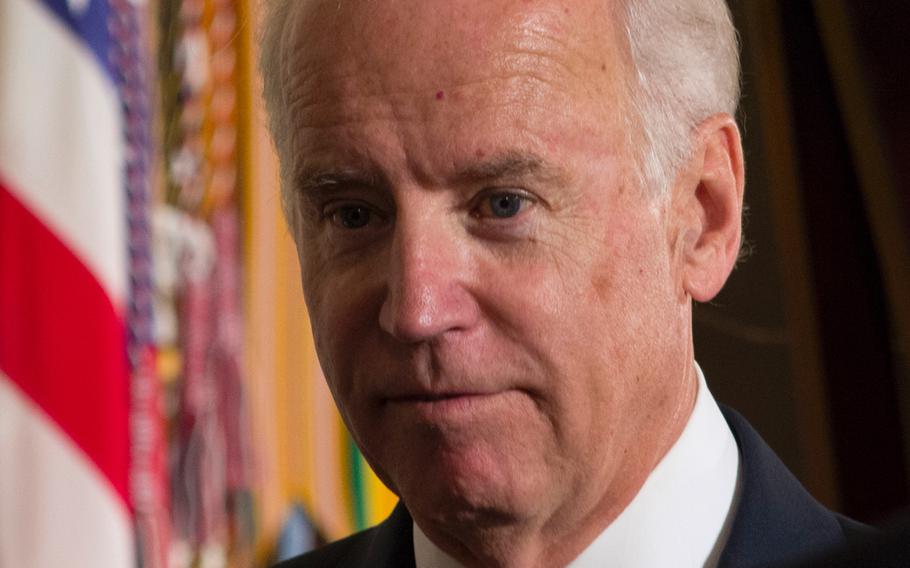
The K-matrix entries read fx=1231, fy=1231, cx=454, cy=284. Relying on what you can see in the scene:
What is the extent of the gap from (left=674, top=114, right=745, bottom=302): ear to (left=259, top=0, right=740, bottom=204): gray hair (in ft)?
0.07

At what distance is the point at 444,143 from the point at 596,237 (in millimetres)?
177

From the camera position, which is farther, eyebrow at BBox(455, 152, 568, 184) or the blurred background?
the blurred background

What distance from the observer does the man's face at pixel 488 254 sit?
3.68 ft

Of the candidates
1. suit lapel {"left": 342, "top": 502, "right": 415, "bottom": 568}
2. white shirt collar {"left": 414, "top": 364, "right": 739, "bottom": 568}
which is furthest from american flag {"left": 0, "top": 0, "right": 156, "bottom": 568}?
white shirt collar {"left": 414, "top": 364, "right": 739, "bottom": 568}

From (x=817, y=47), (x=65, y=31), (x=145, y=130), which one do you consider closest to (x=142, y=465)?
(x=145, y=130)

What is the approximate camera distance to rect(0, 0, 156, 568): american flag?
1.75 meters

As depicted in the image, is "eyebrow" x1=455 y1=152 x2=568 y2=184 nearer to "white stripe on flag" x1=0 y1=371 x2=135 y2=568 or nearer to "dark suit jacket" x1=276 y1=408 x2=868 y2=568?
"dark suit jacket" x1=276 y1=408 x2=868 y2=568

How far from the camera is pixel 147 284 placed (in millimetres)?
1984

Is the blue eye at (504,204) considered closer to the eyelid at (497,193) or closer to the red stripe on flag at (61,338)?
the eyelid at (497,193)

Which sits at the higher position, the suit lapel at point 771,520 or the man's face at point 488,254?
the man's face at point 488,254

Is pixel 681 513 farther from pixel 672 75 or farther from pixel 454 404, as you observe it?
pixel 672 75

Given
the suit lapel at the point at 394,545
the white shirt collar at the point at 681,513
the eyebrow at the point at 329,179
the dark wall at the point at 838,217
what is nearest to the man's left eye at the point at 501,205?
the eyebrow at the point at 329,179

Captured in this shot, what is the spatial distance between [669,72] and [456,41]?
9.4 inches

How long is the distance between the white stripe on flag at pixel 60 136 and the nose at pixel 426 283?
31.9 inches
